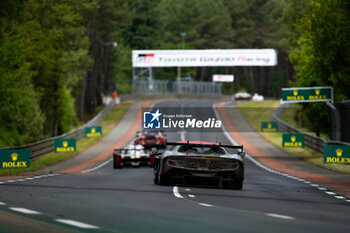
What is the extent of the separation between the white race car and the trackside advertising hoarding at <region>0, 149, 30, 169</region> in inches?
169

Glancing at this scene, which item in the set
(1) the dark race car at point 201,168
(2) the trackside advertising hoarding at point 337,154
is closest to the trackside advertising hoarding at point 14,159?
(2) the trackside advertising hoarding at point 337,154

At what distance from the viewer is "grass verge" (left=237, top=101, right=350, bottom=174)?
41.1 m

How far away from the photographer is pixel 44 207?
37.6ft

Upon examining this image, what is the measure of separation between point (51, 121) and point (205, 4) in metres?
67.2

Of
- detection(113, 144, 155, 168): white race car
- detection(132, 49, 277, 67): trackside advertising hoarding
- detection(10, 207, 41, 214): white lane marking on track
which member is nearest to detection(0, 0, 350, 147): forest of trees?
detection(132, 49, 277, 67): trackside advertising hoarding

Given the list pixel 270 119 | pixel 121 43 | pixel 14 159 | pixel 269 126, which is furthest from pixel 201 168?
pixel 121 43

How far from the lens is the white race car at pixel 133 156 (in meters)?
33.2

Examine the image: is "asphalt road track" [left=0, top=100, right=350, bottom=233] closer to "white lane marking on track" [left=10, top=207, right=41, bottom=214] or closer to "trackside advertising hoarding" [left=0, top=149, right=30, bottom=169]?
"white lane marking on track" [left=10, top=207, right=41, bottom=214]

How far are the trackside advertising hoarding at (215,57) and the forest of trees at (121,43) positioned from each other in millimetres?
3243

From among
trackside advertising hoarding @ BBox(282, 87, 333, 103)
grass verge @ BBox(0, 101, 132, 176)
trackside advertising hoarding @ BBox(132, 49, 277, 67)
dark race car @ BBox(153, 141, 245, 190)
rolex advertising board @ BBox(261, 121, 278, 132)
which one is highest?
trackside advertising hoarding @ BBox(132, 49, 277, 67)

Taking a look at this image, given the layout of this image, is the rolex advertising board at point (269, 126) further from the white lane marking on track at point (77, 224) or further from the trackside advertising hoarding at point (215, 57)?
the white lane marking on track at point (77, 224)

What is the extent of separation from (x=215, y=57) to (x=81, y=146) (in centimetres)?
1638

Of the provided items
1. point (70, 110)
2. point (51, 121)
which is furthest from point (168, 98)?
point (51, 121)

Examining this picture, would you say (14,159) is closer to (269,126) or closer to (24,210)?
(24,210)
